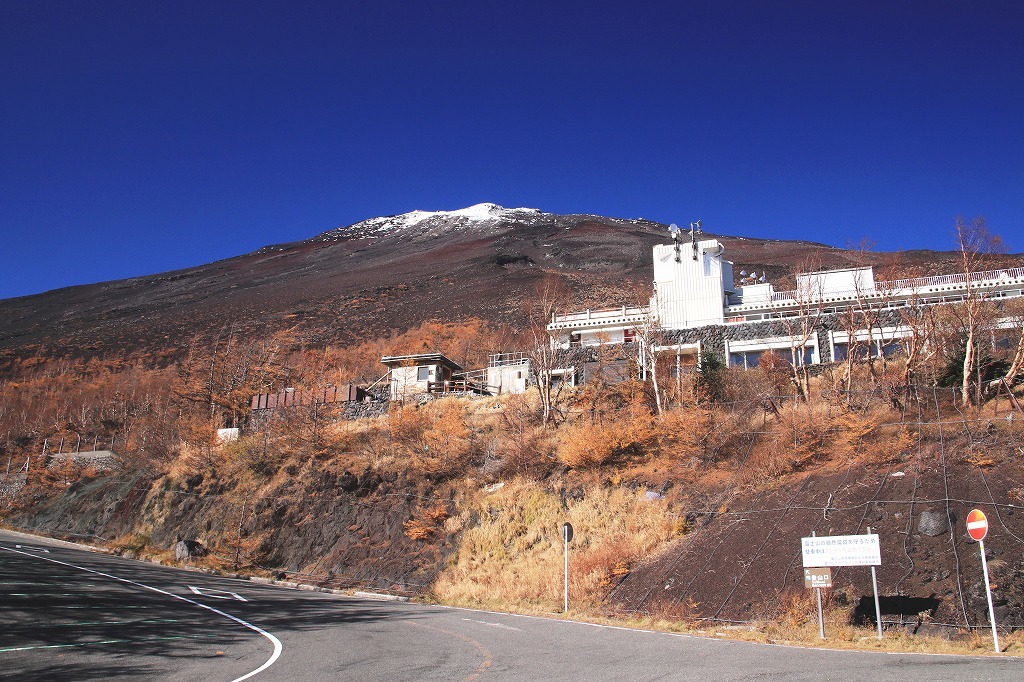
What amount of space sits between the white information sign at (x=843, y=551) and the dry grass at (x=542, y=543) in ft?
19.7

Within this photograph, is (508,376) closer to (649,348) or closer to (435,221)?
(649,348)

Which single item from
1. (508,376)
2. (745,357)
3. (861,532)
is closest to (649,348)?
(745,357)

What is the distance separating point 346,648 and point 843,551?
28.6 feet

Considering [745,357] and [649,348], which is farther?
[745,357]

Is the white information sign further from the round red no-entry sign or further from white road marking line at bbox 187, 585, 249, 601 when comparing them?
white road marking line at bbox 187, 585, 249, 601

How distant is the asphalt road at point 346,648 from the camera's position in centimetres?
879

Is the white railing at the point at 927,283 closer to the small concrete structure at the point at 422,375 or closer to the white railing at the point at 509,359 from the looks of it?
the white railing at the point at 509,359

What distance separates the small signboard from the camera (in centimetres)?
1207

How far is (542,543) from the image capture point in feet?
70.2

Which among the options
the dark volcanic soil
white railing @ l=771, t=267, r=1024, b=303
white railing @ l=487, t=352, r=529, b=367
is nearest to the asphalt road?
the dark volcanic soil

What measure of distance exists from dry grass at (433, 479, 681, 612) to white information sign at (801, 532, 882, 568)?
600 cm

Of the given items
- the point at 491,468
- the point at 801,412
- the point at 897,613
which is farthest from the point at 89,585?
the point at 801,412

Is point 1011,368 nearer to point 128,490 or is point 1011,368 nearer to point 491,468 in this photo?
point 491,468

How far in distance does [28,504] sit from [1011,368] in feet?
160
